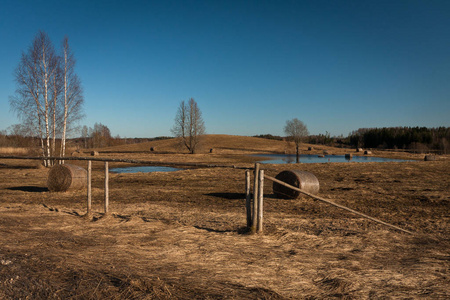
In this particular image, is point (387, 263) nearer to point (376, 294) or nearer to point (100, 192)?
point (376, 294)

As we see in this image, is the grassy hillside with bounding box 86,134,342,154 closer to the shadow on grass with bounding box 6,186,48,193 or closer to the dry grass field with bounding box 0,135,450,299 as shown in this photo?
the shadow on grass with bounding box 6,186,48,193

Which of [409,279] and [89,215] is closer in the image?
[409,279]

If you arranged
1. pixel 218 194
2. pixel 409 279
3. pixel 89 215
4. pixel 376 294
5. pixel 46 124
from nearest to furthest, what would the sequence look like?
pixel 376 294, pixel 409 279, pixel 89 215, pixel 218 194, pixel 46 124

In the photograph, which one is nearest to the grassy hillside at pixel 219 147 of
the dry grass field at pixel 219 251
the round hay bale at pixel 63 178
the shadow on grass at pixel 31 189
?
the shadow on grass at pixel 31 189

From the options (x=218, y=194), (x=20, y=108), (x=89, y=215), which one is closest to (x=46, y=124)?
(x=20, y=108)

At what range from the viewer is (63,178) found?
15.2 metres

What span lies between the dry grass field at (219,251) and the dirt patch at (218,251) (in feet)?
0.08

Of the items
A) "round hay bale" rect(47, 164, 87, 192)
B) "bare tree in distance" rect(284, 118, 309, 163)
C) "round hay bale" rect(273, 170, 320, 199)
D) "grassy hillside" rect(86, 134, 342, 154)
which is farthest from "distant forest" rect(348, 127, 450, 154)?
"round hay bale" rect(47, 164, 87, 192)

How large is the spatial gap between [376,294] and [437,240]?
421 centimetres

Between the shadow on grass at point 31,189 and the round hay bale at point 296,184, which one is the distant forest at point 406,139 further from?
the shadow on grass at point 31,189

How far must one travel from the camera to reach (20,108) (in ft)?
91.9

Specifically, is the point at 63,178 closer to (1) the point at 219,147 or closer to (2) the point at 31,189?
(2) the point at 31,189

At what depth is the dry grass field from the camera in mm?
4645

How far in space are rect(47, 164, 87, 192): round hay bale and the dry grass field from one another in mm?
2113
